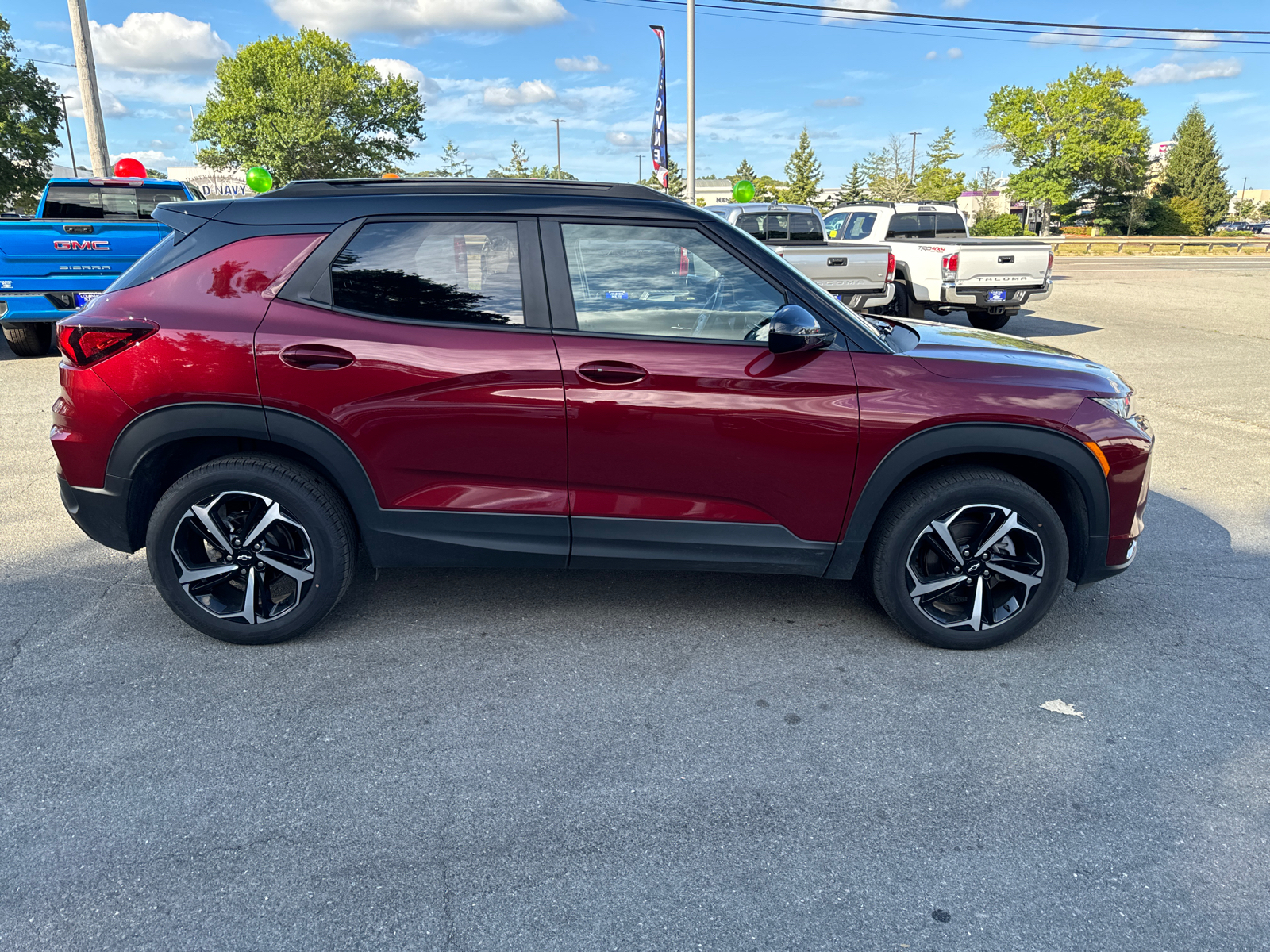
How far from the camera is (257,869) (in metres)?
2.33

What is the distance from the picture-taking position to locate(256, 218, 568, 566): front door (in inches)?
129

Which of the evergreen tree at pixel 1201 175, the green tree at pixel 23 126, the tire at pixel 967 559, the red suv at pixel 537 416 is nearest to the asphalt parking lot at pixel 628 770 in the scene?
the tire at pixel 967 559

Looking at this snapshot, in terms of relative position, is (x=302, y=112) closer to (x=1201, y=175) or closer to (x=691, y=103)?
(x=691, y=103)

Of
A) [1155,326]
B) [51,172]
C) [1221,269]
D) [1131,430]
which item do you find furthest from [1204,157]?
[1131,430]

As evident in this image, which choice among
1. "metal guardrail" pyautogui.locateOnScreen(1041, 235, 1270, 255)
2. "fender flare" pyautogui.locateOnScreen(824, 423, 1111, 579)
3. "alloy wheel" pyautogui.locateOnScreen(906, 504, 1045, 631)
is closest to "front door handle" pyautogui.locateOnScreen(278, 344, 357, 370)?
"fender flare" pyautogui.locateOnScreen(824, 423, 1111, 579)

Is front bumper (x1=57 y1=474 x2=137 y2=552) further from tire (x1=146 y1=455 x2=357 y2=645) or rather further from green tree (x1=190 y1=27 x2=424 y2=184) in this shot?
green tree (x1=190 y1=27 x2=424 y2=184)

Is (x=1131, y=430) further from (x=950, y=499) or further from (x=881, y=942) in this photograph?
(x=881, y=942)

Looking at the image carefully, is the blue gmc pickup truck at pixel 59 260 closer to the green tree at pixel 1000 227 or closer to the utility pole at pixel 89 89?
the utility pole at pixel 89 89

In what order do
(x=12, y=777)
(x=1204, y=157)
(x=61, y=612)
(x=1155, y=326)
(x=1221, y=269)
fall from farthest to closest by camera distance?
(x=1204, y=157) < (x=1221, y=269) < (x=1155, y=326) < (x=61, y=612) < (x=12, y=777)

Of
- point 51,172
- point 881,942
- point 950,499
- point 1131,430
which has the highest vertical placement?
point 51,172

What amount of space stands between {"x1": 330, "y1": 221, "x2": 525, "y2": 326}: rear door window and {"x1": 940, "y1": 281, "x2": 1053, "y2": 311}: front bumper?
31.8 feet

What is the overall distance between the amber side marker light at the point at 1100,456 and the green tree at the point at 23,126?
29.1 metres

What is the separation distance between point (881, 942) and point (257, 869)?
1.60 meters

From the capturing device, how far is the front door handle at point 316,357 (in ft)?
10.7
